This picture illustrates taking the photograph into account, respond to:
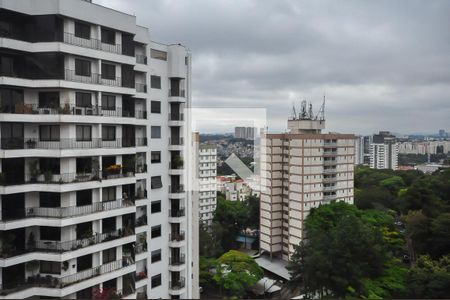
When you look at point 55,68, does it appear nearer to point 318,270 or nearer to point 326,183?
point 318,270

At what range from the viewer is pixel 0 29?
314 inches

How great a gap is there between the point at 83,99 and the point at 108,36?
184 centimetres

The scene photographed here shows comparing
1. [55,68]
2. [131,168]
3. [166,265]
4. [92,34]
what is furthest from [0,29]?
[166,265]

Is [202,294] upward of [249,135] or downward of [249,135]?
downward

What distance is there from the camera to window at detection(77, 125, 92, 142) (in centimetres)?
884

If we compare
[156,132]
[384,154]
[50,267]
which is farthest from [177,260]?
[384,154]

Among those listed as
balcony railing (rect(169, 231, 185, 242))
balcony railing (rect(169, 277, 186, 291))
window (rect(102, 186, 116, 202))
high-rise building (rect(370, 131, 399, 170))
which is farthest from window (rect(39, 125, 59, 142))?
high-rise building (rect(370, 131, 399, 170))

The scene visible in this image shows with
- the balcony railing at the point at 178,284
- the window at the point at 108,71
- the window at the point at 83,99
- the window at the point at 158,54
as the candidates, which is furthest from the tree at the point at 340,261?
the window at the point at 83,99

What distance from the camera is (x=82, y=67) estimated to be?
29.1 feet

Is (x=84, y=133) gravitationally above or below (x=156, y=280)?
above

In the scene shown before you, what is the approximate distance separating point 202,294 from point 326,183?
1131 cm

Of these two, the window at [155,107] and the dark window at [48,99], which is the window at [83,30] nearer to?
the dark window at [48,99]

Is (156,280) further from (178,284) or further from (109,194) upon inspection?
(109,194)

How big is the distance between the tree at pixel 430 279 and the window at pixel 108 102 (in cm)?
1280
